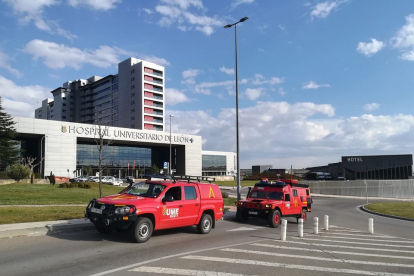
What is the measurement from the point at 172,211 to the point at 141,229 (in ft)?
4.15

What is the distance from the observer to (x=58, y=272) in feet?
21.1

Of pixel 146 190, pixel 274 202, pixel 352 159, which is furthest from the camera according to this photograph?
pixel 352 159

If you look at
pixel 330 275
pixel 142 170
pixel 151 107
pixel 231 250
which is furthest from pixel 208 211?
pixel 151 107

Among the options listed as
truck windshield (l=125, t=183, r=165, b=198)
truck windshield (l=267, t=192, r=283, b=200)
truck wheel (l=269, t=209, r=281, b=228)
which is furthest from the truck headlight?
truck windshield (l=267, t=192, r=283, b=200)

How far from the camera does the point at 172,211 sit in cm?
1053

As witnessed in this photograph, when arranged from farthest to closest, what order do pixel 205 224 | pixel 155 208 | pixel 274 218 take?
pixel 274 218, pixel 205 224, pixel 155 208

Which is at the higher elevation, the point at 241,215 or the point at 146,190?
the point at 146,190

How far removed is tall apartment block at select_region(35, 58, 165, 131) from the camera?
107312 mm

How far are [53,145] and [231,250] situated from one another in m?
65.6

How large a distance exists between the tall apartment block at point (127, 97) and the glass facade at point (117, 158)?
16.2 metres

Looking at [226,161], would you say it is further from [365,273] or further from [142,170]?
[365,273]

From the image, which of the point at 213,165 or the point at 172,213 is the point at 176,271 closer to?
the point at 172,213

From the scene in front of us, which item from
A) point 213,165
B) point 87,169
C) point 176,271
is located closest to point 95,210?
point 176,271

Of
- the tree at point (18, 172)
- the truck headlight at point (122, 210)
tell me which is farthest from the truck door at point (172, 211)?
the tree at point (18, 172)
